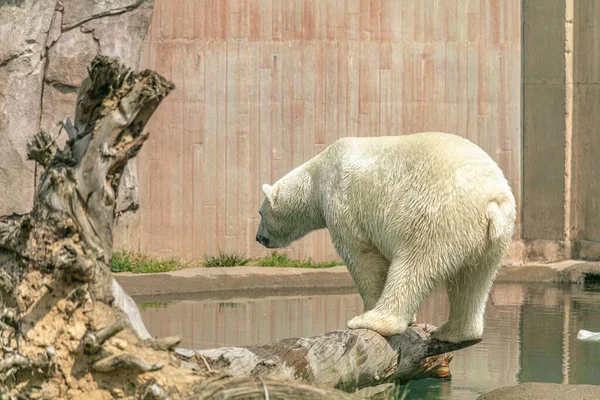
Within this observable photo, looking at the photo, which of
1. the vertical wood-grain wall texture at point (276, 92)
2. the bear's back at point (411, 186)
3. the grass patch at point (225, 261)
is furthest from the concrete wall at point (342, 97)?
the bear's back at point (411, 186)

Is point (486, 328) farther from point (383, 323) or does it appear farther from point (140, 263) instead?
point (140, 263)

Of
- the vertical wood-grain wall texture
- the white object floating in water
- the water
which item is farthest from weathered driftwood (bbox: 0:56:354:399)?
the vertical wood-grain wall texture

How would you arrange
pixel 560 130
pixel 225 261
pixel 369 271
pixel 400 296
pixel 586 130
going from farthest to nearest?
pixel 560 130 < pixel 586 130 < pixel 225 261 < pixel 369 271 < pixel 400 296

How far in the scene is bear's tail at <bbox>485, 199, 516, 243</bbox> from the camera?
6230 mm

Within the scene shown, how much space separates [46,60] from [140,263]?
2.11 metres

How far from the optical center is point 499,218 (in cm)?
624

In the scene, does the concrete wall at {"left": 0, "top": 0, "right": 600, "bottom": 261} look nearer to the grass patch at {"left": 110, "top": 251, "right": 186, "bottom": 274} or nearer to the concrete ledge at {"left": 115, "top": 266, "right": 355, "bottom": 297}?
the grass patch at {"left": 110, "top": 251, "right": 186, "bottom": 274}

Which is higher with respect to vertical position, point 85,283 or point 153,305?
point 85,283

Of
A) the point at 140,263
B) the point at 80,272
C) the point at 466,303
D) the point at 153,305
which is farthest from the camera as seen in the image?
the point at 140,263

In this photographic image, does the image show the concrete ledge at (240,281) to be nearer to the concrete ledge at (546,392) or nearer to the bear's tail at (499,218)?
the bear's tail at (499,218)

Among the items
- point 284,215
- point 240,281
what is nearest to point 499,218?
point 284,215

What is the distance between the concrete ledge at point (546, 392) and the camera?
587cm

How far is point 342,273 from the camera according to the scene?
11219 millimetres

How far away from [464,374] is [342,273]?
402 centimetres
